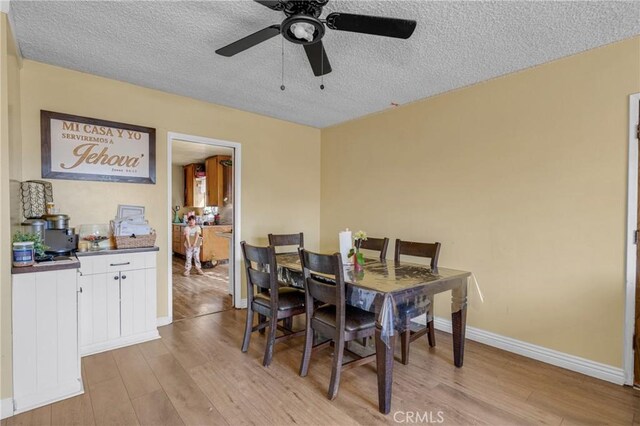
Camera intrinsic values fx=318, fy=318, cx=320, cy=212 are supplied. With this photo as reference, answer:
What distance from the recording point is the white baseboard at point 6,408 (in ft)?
6.13

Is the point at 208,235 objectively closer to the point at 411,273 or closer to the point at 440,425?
the point at 411,273

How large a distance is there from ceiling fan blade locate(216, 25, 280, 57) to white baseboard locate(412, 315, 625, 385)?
3.02 m

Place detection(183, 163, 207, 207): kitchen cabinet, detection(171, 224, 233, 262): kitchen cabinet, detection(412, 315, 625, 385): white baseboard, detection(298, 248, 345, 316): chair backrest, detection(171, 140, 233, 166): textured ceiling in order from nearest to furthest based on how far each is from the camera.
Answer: detection(298, 248, 345, 316): chair backrest < detection(412, 315, 625, 385): white baseboard < detection(171, 140, 233, 166): textured ceiling < detection(171, 224, 233, 262): kitchen cabinet < detection(183, 163, 207, 207): kitchen cabinet

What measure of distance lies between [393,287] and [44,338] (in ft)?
7.44

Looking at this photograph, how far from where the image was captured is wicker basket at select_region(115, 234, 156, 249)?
9.41ft

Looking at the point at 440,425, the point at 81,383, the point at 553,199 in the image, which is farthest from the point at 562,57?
the point at 81,383

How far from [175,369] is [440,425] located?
1.90 metres

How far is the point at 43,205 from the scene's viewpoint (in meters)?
2.60

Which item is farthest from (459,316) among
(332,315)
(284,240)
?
(284,240)

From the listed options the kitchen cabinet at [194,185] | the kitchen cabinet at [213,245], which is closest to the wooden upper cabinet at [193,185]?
the kitchen cabinet at [194,185]

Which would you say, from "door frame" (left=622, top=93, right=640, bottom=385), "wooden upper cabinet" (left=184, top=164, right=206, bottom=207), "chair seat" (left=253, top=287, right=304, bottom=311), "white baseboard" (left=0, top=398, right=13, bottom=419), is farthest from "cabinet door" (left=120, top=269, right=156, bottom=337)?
"wooden upper cabinet" (left=184, top=164, right=206, bottom=207)

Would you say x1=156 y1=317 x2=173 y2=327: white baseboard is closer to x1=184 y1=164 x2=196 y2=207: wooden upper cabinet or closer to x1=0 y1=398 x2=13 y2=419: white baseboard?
x1=0 y1=398 x2=13 y2=419: white baseboard

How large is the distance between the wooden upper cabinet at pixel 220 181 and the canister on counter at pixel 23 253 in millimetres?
4659

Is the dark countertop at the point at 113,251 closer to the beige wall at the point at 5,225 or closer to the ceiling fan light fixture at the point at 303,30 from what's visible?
the beige wall at the point at 5,225
